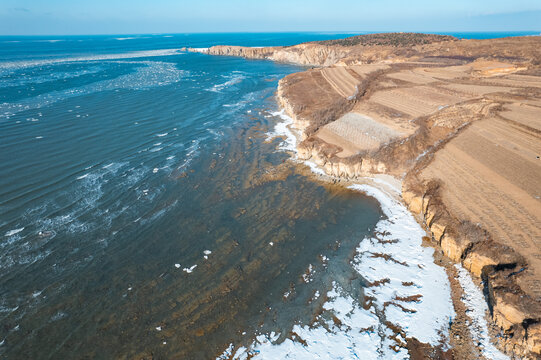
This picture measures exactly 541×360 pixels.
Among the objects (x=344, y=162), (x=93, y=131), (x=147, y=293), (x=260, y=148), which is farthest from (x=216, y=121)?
(x=147, y=293)

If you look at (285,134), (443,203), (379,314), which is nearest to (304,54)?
(285,134)

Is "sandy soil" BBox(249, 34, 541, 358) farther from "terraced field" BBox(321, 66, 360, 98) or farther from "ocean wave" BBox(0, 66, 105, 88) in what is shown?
"ocean wave" BBox(0, 66, 105, 88)

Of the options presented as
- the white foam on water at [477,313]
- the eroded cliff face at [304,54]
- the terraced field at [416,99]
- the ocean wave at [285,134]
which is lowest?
the white foam on water at [477,313]

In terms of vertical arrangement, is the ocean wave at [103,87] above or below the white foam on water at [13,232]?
above

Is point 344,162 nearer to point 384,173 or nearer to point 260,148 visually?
point 384,173

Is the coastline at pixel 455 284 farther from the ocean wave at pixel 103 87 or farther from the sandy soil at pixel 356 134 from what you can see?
the ocean wave at pixel 103 87

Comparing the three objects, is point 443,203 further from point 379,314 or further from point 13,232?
point 13,232

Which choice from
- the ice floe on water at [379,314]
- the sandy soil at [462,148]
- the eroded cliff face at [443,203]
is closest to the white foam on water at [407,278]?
the ice floe on water at [379,314]

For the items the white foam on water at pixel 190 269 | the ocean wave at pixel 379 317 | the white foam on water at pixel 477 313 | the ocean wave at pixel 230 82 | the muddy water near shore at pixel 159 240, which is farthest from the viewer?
the ocean wave at pixel 230 82
